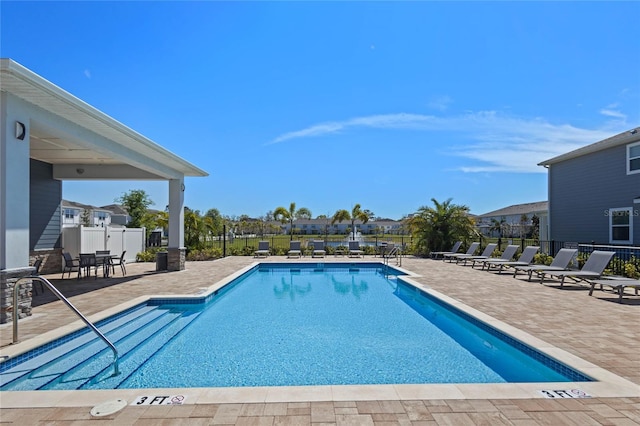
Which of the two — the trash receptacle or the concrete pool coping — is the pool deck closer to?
the concrete pool coping

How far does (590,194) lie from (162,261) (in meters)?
17.4

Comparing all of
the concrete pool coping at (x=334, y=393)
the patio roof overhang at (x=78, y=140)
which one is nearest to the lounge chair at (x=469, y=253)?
the patio roof overhang at (x=78, y=140)

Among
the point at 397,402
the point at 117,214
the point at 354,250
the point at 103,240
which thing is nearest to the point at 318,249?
the point at 354,250

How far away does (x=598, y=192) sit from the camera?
15516mm

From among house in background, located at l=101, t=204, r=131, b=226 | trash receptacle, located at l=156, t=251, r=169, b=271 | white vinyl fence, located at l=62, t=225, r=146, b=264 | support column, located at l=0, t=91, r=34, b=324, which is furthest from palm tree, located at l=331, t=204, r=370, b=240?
house in background, located at l=101, t=204, r=131, b=226

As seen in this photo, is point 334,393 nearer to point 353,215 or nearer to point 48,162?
point 48,162

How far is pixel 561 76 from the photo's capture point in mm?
13227

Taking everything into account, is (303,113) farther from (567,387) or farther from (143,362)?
(567,387)

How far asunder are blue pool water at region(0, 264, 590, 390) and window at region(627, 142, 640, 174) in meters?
10.7

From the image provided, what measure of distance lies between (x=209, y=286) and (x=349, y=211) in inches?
900

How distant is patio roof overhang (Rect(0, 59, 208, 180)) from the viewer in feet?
18.5

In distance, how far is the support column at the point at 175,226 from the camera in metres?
13.3

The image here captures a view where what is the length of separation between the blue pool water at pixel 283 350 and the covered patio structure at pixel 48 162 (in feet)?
6.38

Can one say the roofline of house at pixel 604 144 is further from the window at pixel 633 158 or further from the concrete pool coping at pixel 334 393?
the concrete pool coping at pixel 334 393
